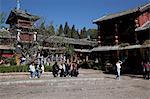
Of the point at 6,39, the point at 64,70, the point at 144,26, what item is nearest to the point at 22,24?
the point at 6,39

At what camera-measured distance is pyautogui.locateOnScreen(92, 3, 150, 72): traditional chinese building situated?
3531 cm

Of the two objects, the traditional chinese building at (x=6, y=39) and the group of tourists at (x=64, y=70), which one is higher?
the traditional chinese building at (x=6, y=39)

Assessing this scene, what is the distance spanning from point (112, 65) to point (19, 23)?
1649 centimetres

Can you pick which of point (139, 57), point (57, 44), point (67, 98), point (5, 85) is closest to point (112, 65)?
point (139, 57)

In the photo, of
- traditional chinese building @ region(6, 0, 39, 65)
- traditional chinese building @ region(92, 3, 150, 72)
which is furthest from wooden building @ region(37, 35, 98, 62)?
traditional chinese building @ region(92, 3, 150, 72)

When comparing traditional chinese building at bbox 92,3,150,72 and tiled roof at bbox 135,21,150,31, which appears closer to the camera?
tiled roof at bbox 135,21,150,31

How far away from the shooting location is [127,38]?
38.8 metres

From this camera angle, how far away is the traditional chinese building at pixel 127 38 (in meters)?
35.3

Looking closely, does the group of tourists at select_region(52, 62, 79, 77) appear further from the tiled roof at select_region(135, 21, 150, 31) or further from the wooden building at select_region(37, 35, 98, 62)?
the tiled roof at select_region(135, 21, 150, 31)

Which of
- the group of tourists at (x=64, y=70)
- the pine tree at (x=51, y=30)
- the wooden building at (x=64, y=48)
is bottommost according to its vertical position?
the group of tourists at (x=64, y=70)

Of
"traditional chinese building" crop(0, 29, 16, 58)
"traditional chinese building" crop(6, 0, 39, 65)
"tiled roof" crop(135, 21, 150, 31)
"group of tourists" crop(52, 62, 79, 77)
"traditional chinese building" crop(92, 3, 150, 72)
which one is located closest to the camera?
"group of tourists" crop(52, 62, 79, 77)

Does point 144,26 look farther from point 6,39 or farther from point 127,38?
point 6,39

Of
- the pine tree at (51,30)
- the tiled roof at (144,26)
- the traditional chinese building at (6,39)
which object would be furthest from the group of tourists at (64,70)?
the traditional chinese building at (6,39)

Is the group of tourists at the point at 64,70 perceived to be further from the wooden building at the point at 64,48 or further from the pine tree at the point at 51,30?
the pine tree at the point at 51,30
